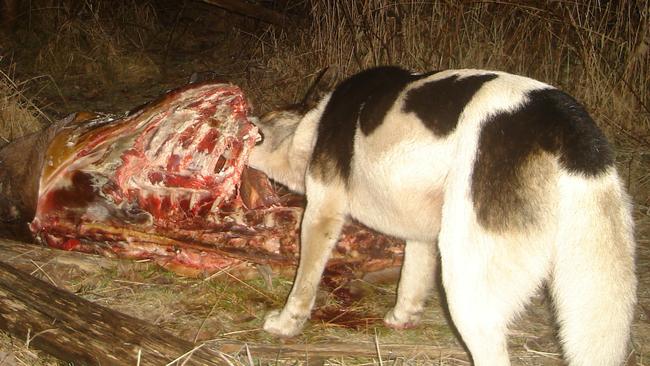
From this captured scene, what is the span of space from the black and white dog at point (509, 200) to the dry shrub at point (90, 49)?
691 centimetres

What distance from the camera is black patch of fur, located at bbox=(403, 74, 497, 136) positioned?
297 centimetres

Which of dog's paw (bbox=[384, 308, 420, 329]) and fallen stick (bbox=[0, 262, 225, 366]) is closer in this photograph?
fallen stick (bbox=[0, 262, 225, 366])

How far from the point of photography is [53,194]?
396 centimetres

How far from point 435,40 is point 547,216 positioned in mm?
4671

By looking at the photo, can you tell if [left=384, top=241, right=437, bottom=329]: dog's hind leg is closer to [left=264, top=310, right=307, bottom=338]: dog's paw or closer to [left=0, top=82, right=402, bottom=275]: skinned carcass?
[left=0, top=82, right=402, bottom=275]: skinned carcass

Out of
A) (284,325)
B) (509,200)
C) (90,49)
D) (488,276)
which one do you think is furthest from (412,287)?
(90,49)

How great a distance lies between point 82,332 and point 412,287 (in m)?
1.92

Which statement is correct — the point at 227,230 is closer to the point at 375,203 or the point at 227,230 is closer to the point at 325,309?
the point at 325,309

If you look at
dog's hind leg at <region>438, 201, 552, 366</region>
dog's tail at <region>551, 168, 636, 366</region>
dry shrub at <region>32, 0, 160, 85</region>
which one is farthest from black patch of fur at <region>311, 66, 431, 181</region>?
dry shrub at <region>32, 0, 160, 85</region>

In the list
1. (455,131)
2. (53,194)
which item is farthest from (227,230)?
(455,131)

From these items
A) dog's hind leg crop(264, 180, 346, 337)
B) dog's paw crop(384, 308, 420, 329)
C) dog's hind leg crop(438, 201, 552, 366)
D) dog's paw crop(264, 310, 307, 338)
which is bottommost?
dog's paw crop(384, 308, 420, 329)

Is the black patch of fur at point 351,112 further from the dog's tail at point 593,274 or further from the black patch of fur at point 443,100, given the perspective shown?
the dog's tail at point 593,274

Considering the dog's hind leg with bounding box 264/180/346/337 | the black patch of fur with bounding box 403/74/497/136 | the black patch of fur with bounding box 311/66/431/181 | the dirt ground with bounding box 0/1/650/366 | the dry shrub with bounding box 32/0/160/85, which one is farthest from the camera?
the dry shrub with bounding box 32/0/160/85

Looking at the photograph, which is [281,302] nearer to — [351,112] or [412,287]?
[412,287]
